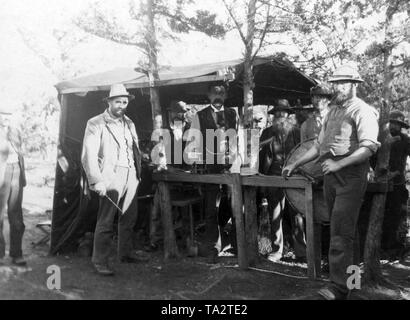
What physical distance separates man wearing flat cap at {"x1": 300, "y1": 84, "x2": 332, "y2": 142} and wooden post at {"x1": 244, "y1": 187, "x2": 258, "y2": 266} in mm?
1110

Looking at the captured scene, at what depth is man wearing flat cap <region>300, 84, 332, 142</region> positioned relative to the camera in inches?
239

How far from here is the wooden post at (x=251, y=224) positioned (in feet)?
19.2

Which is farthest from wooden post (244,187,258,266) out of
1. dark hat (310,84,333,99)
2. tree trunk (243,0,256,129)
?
dark hat (310,84,333,99)

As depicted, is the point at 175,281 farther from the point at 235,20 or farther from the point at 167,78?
the point at 235,20

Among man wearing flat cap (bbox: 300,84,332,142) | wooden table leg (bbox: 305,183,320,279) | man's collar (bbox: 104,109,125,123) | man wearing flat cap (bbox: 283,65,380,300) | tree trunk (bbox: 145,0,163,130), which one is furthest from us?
tree trunk (bbox: 145,0,163,130)

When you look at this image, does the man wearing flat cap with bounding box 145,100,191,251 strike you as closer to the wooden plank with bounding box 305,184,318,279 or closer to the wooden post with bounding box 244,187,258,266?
the wooden post with bounding box 244,187,258,266

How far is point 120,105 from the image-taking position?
5.65m

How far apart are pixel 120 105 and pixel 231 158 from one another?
6.38 ft

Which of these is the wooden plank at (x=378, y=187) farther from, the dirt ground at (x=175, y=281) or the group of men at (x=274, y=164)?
the dirt ground at (x=175, y=281)

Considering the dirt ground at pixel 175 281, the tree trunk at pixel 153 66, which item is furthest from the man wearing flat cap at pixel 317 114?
the tree trunk at pixel 153 66

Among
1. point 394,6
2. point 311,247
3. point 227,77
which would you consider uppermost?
point 394,6

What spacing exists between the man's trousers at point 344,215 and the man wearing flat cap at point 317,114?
1735 mm

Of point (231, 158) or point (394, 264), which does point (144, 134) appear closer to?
point (231, 158)
